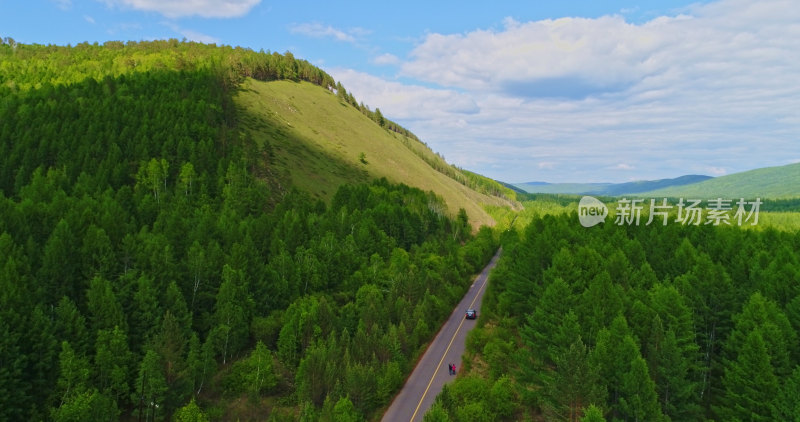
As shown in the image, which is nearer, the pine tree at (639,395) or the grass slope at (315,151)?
the pine tree at (639,395)

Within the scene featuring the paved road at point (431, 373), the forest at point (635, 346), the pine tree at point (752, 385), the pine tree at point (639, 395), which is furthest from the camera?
the paved road at point (431, 373)

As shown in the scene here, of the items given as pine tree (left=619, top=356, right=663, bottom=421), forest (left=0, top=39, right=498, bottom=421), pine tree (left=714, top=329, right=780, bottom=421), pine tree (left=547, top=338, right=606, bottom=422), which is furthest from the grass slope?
pine tree (left=714, top=329, right=780, bottom=421)

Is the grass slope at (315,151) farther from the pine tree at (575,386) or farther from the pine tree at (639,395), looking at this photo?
the pine tree at (639,395)

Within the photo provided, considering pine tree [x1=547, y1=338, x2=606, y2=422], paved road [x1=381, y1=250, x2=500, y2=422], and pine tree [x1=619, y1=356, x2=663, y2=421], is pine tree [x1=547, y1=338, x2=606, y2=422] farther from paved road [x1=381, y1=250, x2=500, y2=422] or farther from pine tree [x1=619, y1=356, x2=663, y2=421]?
paved road [x1=381, y1=250, x2=500, y2=422]

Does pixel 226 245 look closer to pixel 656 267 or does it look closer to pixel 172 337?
pixel 172 337

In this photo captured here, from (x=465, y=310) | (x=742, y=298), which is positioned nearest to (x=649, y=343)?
(x=742, y=298)

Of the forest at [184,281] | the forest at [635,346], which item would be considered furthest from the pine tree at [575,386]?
the forest at [184,281]

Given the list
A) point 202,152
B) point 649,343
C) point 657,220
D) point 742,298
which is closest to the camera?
point 649,343

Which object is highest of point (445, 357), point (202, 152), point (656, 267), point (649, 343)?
point (202, 152)
